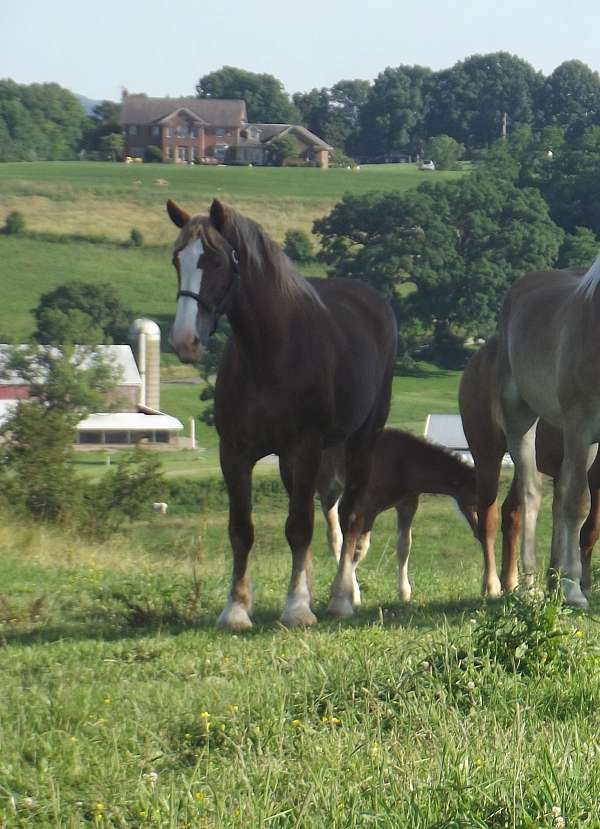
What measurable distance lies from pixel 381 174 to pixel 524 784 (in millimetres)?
116217

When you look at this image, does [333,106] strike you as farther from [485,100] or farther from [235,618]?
[235,618]

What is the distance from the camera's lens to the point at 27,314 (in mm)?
78438

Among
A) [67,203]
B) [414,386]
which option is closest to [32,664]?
[414,386]

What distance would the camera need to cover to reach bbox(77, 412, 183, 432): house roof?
6316 centimetres

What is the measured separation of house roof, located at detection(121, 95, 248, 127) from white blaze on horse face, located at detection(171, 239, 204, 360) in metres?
144

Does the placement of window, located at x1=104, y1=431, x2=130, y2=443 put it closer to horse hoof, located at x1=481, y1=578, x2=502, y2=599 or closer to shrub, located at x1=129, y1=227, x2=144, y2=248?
shrub, located at x1=129, y1=227, x2=144, y2=248

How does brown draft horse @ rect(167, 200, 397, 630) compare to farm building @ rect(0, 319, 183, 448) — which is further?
farm building @ rect(0, 319, 183, 448)

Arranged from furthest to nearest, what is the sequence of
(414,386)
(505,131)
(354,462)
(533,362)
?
(505,131) → (414,386) → (354,462) → (533,362)

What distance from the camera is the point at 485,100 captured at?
497 feet

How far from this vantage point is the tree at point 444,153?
5128 inches

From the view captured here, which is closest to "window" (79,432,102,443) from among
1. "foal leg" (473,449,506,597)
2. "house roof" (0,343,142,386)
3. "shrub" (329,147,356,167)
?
"house roof" (0,343,142,386)

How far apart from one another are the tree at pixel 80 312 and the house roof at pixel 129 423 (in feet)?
24.4

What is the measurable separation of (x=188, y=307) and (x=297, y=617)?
1.88m

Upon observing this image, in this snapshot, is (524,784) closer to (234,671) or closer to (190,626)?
(234,671)
